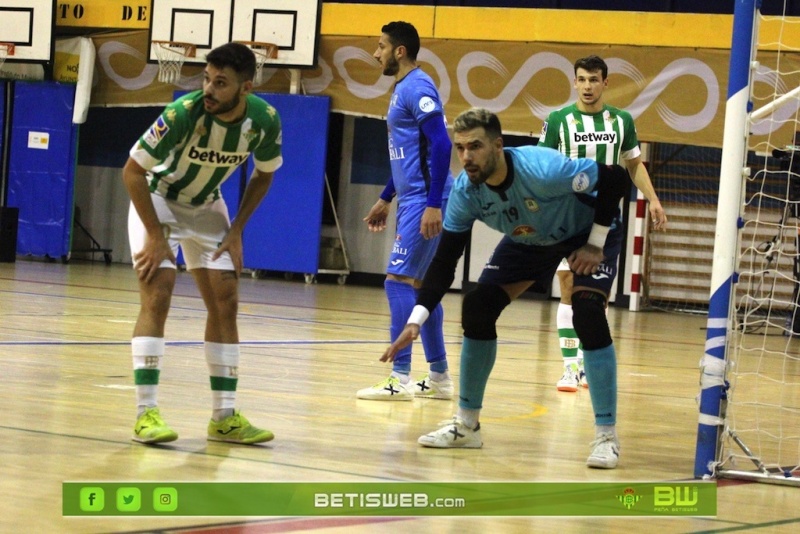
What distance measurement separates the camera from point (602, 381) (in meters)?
4.99

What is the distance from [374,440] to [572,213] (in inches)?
48.2

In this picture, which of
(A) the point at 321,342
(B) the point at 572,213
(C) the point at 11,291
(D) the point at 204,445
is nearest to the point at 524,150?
(B) the point at 572,213

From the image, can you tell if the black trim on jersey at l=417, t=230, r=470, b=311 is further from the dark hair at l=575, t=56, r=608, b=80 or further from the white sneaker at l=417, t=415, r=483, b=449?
the dark hair at l=575, t=56, r=608, b=80

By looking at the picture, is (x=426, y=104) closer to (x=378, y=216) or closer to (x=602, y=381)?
(x=378, y=216)

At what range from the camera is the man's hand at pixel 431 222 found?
20.8ft

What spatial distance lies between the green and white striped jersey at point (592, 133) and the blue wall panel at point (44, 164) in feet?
42.4

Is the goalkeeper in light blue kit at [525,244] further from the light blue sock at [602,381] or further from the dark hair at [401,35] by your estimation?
the dark hair at [401,35]

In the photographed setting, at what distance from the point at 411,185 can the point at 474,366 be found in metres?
1.85

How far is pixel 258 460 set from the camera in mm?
4512

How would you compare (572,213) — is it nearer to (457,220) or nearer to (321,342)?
(457,220)

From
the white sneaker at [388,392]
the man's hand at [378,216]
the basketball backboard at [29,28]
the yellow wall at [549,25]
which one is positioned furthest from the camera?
the basketball backboard at [29,28]

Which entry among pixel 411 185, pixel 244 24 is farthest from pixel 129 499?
pixel 244 24

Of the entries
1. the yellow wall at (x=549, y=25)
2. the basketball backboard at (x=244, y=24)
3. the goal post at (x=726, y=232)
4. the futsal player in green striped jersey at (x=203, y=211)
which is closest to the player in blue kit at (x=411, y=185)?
the futsal player in green striped jersey at (x=203, y=211)

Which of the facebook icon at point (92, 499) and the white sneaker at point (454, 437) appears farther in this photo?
the white sneaker at point (454, 437)
